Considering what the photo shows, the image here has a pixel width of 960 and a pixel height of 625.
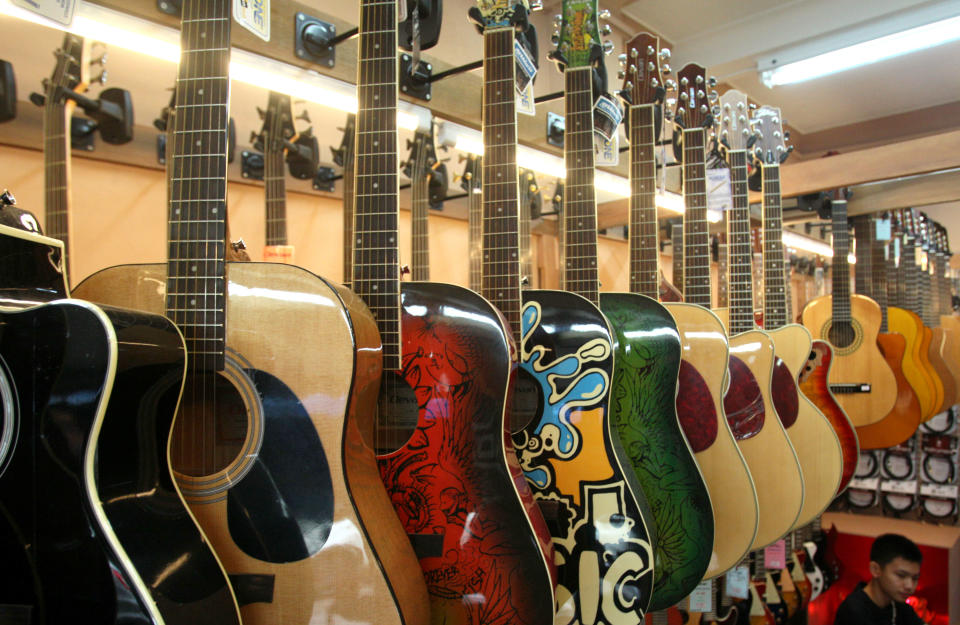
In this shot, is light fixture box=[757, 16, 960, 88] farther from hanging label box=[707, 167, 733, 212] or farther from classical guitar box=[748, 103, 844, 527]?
hanging label box=[707, 167, 733, 212]

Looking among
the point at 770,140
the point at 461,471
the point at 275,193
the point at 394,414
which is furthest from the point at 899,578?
the point at 275,193

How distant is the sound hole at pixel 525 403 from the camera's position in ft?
4.88

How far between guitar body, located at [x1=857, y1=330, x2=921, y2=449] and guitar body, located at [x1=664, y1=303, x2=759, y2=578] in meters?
1.86

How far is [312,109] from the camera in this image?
311 centimetres

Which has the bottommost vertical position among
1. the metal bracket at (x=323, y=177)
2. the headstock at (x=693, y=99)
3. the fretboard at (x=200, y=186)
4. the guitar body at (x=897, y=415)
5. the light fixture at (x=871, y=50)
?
the guitar body at (x=897, y=415)

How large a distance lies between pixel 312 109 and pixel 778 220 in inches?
87.7

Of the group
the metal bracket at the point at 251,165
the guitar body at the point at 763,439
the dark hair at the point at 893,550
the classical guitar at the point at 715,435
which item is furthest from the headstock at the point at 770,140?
the metal bracket at the point at 251,165

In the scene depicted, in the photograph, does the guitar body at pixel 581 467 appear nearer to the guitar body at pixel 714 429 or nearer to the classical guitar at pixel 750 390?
the guitar body at pixel 714 429

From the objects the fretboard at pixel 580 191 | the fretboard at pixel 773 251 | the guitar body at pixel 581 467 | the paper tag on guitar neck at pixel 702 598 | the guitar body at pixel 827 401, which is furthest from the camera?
the fretboard at pixel 773 251

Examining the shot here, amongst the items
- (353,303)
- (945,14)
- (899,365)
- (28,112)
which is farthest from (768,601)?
(945,14)

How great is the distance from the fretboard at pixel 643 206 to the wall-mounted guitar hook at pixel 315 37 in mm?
989

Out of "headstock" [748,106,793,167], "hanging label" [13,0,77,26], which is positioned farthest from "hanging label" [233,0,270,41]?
"headstock" [748,106,793,167]

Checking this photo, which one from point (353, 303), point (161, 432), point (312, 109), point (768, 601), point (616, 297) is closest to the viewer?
point (161, 432)

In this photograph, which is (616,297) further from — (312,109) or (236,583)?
(312,109)
